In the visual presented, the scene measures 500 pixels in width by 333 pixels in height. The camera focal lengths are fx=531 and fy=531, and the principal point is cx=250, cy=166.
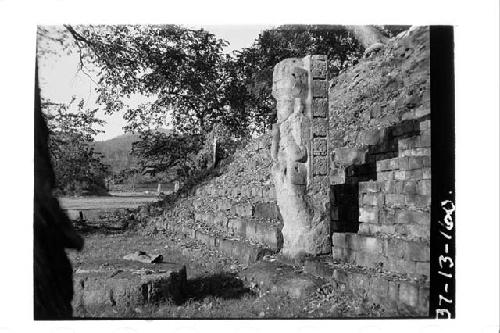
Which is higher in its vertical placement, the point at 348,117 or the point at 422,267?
the point at 348,117

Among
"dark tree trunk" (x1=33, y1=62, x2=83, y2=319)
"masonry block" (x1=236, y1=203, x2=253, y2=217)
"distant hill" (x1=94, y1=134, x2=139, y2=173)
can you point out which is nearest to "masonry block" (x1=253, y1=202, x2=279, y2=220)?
"masonry block" (x1=236, y1=203, x2=253, y2=217)

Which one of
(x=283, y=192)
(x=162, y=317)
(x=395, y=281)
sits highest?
(x=283, y=192)

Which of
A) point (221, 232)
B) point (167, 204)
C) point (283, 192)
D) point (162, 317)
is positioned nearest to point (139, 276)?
point (162, 317)

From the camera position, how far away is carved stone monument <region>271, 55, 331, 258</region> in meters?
7.20

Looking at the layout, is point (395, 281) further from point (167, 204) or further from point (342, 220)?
point (167, 204)

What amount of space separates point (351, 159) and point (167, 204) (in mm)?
8571

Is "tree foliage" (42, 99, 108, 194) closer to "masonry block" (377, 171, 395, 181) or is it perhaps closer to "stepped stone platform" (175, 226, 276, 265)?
"stepped stone platform" (175, 226, 276, 265)

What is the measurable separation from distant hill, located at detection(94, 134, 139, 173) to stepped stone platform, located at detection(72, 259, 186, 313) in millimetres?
5678

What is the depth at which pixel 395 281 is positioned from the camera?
5453mm

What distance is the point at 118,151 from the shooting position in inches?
508

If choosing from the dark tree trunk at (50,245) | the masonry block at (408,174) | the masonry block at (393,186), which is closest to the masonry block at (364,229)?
the masonry block at (393,186)

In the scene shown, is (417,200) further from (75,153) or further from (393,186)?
(75,153)

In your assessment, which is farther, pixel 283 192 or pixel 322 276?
pixel 283 192

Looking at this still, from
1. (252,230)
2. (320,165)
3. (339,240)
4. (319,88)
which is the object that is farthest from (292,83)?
(252,230)
